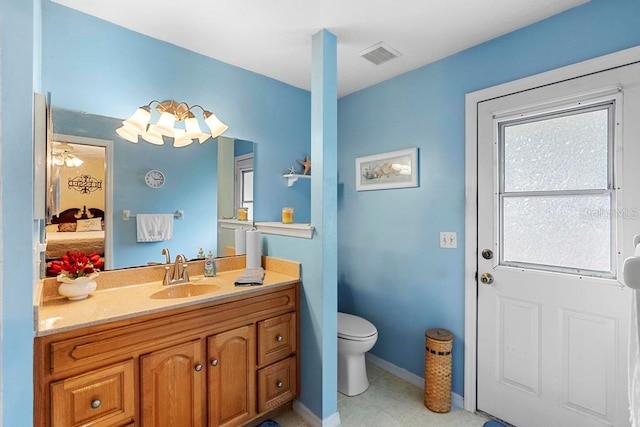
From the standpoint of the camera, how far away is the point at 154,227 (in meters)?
1.83

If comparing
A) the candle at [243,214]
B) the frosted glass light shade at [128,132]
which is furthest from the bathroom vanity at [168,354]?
the frosted glass light shade at [128,132]

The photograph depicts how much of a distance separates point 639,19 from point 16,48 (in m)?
2.48

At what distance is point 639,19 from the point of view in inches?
53.7

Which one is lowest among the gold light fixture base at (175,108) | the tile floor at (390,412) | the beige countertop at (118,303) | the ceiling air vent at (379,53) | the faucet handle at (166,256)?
the tile floor at (390,412)

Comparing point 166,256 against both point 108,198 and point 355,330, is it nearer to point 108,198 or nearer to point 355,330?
point 108,198

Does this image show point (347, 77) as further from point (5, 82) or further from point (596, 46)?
point (5, 82)

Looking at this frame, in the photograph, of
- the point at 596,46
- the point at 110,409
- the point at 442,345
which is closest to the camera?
the point at 110,409

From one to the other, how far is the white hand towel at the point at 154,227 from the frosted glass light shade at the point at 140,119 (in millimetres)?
532

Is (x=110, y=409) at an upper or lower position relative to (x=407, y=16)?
lower

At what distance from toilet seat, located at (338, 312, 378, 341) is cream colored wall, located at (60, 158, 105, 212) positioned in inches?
67.5

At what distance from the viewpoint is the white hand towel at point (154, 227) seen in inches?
70.5

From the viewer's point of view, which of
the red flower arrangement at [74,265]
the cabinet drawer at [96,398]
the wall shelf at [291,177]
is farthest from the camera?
the wall shelf at [291,177]

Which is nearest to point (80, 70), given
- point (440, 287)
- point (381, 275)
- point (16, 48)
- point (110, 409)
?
point (16, 48)

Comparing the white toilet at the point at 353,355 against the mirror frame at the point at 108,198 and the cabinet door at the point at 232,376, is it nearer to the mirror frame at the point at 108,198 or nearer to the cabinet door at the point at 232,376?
the cabinet door at the point at 232,376
